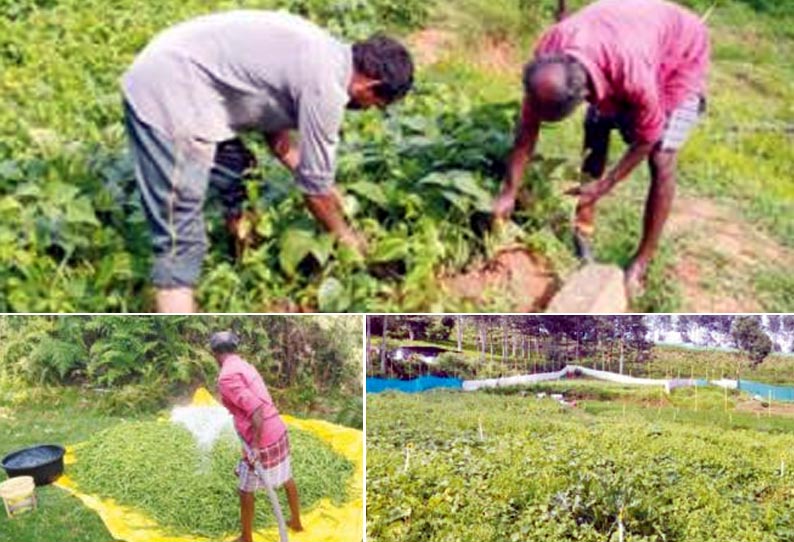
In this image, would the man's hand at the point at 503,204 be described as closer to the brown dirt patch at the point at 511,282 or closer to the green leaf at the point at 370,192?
the brown dirt patch at the point at 511,282

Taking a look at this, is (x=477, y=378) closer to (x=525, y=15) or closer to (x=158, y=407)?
(x=158, y=407)

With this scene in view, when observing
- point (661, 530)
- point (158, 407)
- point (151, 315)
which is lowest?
point (661, 530)

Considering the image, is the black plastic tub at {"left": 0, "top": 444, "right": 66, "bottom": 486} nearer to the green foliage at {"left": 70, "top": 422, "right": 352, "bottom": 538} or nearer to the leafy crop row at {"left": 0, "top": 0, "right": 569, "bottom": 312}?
the green foliage at {"left": 70, "top": 422, "right": 352, "bottom": 538}

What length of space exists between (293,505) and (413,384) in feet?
2.20

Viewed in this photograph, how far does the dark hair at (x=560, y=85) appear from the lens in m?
4.95

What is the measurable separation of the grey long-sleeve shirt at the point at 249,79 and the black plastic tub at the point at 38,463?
4.26 ft

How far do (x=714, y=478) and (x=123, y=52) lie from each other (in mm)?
4767

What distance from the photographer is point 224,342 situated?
15.8ft

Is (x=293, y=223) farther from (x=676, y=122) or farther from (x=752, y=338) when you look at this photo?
(x=752, y=338)

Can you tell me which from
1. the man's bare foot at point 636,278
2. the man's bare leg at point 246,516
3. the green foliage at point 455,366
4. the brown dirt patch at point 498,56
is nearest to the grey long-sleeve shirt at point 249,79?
the green foliage at point 455,366

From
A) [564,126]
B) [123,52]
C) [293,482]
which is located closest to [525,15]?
[564,126]

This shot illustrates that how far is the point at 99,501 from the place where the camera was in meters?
4.73

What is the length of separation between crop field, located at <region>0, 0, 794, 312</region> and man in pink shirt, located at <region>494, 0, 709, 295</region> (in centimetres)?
18

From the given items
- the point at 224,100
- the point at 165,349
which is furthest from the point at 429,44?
the point at 165,349
